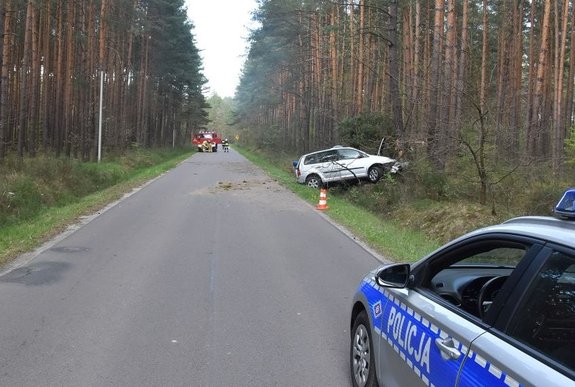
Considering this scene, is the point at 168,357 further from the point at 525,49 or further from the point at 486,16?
the point at 525,49

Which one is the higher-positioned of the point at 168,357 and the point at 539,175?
the point at 539,175

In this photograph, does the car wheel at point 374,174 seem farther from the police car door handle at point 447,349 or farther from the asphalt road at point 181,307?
the police car door handle at point 447,349

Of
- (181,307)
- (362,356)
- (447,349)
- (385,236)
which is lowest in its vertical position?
(181,307)

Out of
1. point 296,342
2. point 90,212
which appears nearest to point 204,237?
point 90,212

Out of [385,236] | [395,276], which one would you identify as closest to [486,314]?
[395,276]

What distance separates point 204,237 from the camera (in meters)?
10.8

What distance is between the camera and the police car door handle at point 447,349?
2.63 metres

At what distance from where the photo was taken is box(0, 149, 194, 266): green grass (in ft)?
33.5

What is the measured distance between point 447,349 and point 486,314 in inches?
10.2

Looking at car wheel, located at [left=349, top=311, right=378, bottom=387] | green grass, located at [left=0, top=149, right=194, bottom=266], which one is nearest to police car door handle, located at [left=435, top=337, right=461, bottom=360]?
car wheel, located at [left=349, top=311, right=378, bottom=387]

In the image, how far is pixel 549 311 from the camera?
237cm

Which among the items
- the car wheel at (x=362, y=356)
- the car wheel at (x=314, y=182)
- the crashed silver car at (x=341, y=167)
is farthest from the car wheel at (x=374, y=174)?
the car wheel at (x=362, y=356)

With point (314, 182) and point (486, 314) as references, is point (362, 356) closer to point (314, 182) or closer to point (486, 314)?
point (486, 314)

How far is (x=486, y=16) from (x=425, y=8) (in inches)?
144
